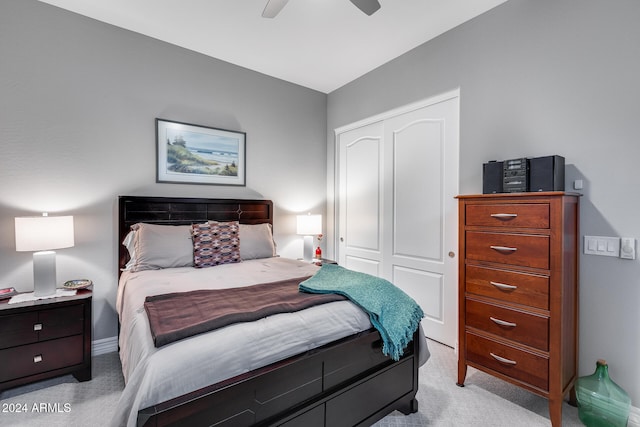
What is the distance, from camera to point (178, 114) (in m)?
3.04

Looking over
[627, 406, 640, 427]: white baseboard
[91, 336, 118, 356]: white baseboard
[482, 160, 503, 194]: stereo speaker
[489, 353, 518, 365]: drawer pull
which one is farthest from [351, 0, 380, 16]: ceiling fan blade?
[91, 336, 118, 356]: white baseboard

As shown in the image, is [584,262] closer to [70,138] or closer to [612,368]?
[612,368]

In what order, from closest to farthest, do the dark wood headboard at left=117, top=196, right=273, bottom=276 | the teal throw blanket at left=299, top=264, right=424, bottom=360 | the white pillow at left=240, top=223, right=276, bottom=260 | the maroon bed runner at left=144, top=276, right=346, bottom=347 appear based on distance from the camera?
the maroon bed runner at left=144, top=276, right=346, bottom=347 → the teal throw blanket at left=299, top=264, right=424, bottom=360 → the dark wood headboard at left=117, top=196, right=273, bottom=276 → the white pillow at left=240, top=223, right=276, bottom=260

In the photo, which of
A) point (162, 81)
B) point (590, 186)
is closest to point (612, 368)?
point (590, 186)

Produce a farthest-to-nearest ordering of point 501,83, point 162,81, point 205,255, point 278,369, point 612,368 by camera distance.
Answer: point 162,81
point 205,255
point 501,83
point 612,368
point 278,369

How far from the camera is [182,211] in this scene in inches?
119

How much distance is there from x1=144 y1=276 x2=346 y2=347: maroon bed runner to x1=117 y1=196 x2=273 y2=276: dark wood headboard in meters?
1.39

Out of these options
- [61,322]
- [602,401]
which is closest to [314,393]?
[602,401]

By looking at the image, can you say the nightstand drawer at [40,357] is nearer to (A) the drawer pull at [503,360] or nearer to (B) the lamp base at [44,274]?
(B) the lamp base at [44,274]

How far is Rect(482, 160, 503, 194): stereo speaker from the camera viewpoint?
2.09m

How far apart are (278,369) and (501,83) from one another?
2641 millimetres

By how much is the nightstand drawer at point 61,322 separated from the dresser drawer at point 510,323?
9.30 ft

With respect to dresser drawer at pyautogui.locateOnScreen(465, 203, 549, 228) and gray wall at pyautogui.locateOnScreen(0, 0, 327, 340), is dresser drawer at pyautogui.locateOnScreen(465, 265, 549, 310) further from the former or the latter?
gray wall at pyautogui.locateOnScreen(0, 0, 327, 340)

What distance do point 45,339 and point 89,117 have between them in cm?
180
